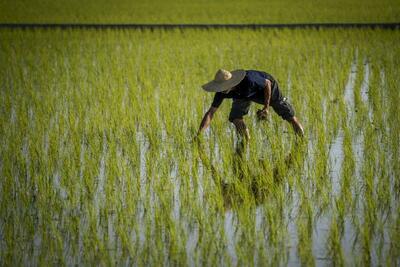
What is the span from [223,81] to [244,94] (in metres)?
0.29

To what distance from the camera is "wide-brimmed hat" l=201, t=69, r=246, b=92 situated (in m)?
4.69

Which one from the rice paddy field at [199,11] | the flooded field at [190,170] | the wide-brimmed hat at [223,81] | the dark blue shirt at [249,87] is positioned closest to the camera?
the flooded field at [190,170]

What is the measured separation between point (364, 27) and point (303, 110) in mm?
6434

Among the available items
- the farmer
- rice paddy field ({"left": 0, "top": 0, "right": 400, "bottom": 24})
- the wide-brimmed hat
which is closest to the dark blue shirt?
the farmer

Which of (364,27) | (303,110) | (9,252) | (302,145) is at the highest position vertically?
(364,27)

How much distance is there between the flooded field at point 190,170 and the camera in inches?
129

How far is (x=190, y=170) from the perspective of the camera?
4590 millimetres

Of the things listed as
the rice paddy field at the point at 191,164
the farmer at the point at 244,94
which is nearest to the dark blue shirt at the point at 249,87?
the farmer at the point at 244,94

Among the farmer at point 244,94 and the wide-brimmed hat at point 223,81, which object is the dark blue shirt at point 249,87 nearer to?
the farmer at point 244,94

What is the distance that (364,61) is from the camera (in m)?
9.34

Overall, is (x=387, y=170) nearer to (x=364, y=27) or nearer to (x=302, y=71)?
(x=302, y=71)

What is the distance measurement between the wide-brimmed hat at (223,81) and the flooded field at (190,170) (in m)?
0.47

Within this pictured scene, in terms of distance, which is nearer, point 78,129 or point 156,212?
point 156,212

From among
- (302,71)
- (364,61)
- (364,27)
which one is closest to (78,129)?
(302,71)
